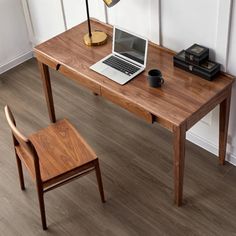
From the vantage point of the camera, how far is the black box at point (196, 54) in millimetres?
2689

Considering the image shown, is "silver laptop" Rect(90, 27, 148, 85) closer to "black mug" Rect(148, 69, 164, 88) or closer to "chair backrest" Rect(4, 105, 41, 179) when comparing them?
"black mug" Rect(148, 69, 164, 88)

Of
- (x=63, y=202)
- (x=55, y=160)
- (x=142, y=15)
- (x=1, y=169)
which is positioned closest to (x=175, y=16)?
(x=142, y=15)

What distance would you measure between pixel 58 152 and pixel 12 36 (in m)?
1.74

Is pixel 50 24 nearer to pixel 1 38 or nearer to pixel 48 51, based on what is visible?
pixel 1 38

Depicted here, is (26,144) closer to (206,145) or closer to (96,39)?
(96,39)

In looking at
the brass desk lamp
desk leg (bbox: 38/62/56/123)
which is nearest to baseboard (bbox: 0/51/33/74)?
desk leg (bbox: 38/62/56/123)

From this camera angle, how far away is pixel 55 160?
8.66 ft

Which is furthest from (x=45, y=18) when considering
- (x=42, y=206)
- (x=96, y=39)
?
(x=42, y=206)

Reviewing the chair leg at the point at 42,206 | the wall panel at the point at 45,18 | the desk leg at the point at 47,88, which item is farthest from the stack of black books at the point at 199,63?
the wall panel at the point at 45,18

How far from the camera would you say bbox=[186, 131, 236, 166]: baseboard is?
Answer: 303cm

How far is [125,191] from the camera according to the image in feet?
9.66

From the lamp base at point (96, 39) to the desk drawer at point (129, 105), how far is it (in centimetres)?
47

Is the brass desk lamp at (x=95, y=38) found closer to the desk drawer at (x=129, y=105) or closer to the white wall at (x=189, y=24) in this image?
the white wall at (x=189, y=24)

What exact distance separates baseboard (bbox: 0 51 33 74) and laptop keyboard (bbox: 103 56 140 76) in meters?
1.46
